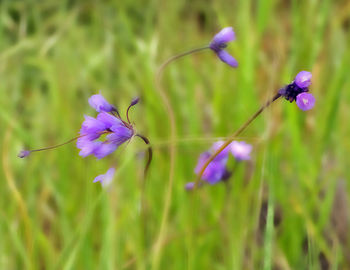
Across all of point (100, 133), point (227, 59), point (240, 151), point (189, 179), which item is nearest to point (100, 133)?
point (100, 133)

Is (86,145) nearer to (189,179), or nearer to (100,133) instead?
(100,133)

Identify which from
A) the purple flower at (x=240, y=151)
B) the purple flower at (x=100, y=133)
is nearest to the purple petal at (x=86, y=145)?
the purple flower at (x=100, y=133)

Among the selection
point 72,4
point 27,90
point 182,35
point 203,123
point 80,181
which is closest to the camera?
point 80,181

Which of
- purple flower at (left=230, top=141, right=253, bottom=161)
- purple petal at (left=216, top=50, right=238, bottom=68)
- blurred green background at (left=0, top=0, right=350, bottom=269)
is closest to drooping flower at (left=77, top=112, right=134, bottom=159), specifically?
purple petal at (left=216, top=50, right=238, bottom=68)

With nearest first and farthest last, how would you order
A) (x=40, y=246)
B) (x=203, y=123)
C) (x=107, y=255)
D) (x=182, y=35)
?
(x=107, y=255), (x=40, y=246), (x=203, y=123), (x=182, y=35)

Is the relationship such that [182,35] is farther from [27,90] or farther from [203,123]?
[27,90]

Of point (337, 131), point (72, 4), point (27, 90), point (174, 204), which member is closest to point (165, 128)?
point (174, 204)

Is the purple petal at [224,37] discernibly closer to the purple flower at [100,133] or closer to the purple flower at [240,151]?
the purple flower at [100,133]
